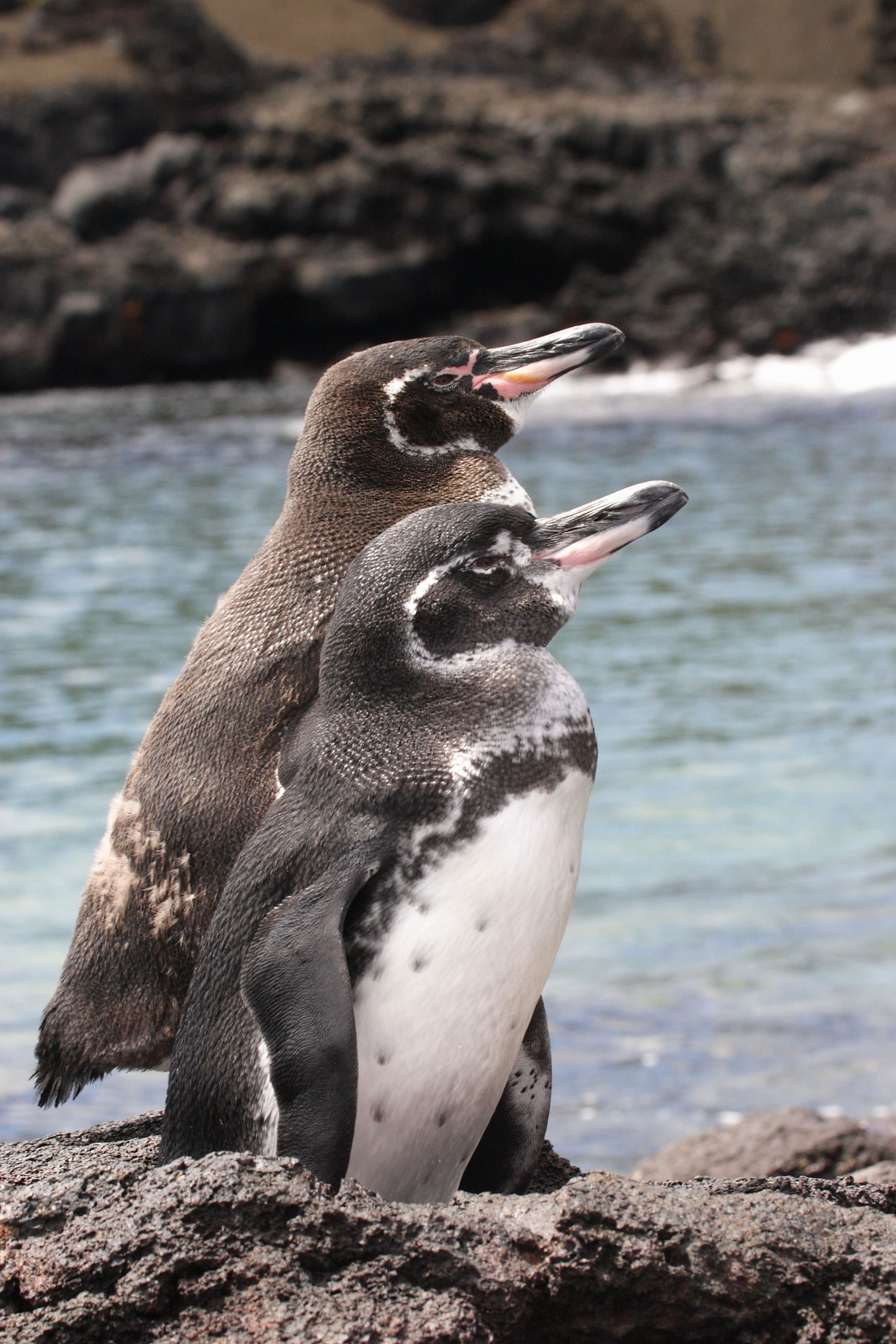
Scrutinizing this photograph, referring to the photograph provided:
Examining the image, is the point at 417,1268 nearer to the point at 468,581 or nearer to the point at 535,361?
the point at 468,581

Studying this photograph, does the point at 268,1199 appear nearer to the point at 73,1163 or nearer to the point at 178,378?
the point at 73,1163

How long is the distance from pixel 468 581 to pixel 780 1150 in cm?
187

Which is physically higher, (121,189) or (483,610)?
(121,189)

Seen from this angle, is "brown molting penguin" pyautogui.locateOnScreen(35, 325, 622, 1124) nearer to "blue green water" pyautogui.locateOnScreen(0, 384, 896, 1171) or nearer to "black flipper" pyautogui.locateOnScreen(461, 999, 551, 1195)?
"black flipper" pyautogui.locateOnScreen(461, 999, 551, 1195)

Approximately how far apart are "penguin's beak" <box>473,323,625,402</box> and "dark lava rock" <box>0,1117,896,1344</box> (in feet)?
4.34

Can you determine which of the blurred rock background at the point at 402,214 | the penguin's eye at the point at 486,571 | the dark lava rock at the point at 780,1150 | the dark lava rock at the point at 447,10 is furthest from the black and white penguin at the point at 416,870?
the dark lava rock at the point at 447,10

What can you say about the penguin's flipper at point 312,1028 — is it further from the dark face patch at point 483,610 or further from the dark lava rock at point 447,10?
the dark lava rock at point 447,10

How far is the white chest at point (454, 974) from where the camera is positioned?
1931 mm

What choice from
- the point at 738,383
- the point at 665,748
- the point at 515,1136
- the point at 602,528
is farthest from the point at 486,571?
the point at 738,383

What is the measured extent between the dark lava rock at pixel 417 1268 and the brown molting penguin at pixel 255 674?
639 mm

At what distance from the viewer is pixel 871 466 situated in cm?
1586

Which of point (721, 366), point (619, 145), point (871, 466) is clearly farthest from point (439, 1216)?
point (619, 145)

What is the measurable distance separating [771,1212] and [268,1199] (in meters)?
0.53

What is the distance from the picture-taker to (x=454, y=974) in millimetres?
1930
